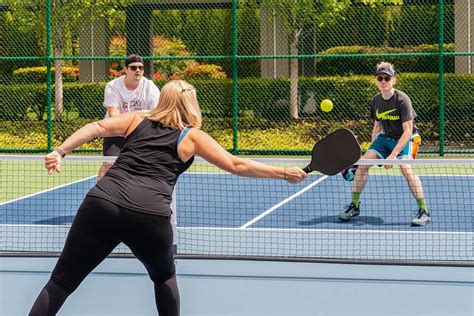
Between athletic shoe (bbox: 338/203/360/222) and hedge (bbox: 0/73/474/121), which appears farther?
hedge (bbox: 0/73/474/121)

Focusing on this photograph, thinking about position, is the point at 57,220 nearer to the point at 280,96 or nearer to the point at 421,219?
the point at 421,219

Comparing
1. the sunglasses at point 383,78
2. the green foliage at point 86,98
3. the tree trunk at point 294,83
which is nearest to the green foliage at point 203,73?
the green foliage at point 86,98

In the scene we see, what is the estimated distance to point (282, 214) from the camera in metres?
10.2

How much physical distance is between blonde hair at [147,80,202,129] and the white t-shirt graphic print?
3.80 meters

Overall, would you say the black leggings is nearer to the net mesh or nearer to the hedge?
the net mesh

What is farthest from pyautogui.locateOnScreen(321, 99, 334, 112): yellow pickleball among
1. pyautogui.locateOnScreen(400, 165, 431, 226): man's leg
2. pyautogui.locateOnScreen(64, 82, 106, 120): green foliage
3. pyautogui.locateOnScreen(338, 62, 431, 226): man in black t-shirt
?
pyautogui.locateOnScreen(400, 165, 431, 226): man's leg

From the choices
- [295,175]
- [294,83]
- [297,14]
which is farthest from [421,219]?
[297,14]

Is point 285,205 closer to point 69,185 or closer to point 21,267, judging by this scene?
point 69,185

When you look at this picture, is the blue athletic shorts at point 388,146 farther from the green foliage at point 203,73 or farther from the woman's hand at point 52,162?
the green foliage at point 203,73

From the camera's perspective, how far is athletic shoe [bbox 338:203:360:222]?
955cm

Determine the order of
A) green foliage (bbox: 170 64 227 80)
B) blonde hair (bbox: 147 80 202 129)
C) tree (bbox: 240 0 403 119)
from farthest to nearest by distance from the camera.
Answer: green foliage (bbox: 170 64 227 80)
tree (bbox: 240 0 403 119)
blonde hair (bbox: 147 80 202 129)

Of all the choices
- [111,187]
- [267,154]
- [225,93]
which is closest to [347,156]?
[111,187]

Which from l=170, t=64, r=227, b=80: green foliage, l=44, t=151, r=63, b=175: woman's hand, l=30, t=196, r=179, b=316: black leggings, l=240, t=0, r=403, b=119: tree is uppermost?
l=240, t=0, r=403, b=119: tree

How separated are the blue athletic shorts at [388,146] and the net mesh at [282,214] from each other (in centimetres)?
15
